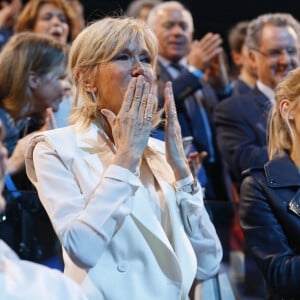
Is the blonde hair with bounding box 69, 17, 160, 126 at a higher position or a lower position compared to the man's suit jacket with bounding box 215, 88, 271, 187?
higher

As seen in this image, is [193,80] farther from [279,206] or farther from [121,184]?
[121,184]

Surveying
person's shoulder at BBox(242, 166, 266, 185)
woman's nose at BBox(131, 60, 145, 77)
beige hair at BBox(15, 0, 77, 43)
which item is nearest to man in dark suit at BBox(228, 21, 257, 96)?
beige hair at BBox(15, 0, 77, 43)

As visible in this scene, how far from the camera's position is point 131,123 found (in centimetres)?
290

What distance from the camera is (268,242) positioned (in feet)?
10.7

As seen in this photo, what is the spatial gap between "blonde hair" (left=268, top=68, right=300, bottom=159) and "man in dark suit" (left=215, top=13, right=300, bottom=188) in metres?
0.75

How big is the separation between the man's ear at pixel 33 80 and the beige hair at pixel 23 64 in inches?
0.4

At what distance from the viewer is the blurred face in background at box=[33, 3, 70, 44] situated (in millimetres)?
5324

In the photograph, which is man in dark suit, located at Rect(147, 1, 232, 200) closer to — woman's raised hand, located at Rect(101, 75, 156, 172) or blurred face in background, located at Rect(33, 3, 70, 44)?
blurred face in background, located at Rect(33, 3, 70, 44)

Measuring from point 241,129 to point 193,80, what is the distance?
1.44 ft

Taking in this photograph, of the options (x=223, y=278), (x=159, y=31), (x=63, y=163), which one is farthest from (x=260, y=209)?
(x=159, y=31)

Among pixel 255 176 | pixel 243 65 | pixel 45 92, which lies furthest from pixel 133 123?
pixel 243 65

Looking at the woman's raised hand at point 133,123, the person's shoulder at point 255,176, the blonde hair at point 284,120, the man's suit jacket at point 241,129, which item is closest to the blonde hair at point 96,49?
the woman's raised hand at point 133,123

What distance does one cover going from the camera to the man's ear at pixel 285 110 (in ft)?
11.5

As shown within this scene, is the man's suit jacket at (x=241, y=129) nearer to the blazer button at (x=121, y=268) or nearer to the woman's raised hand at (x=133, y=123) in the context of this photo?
the woman's raised hand at (x=133, y=123)
